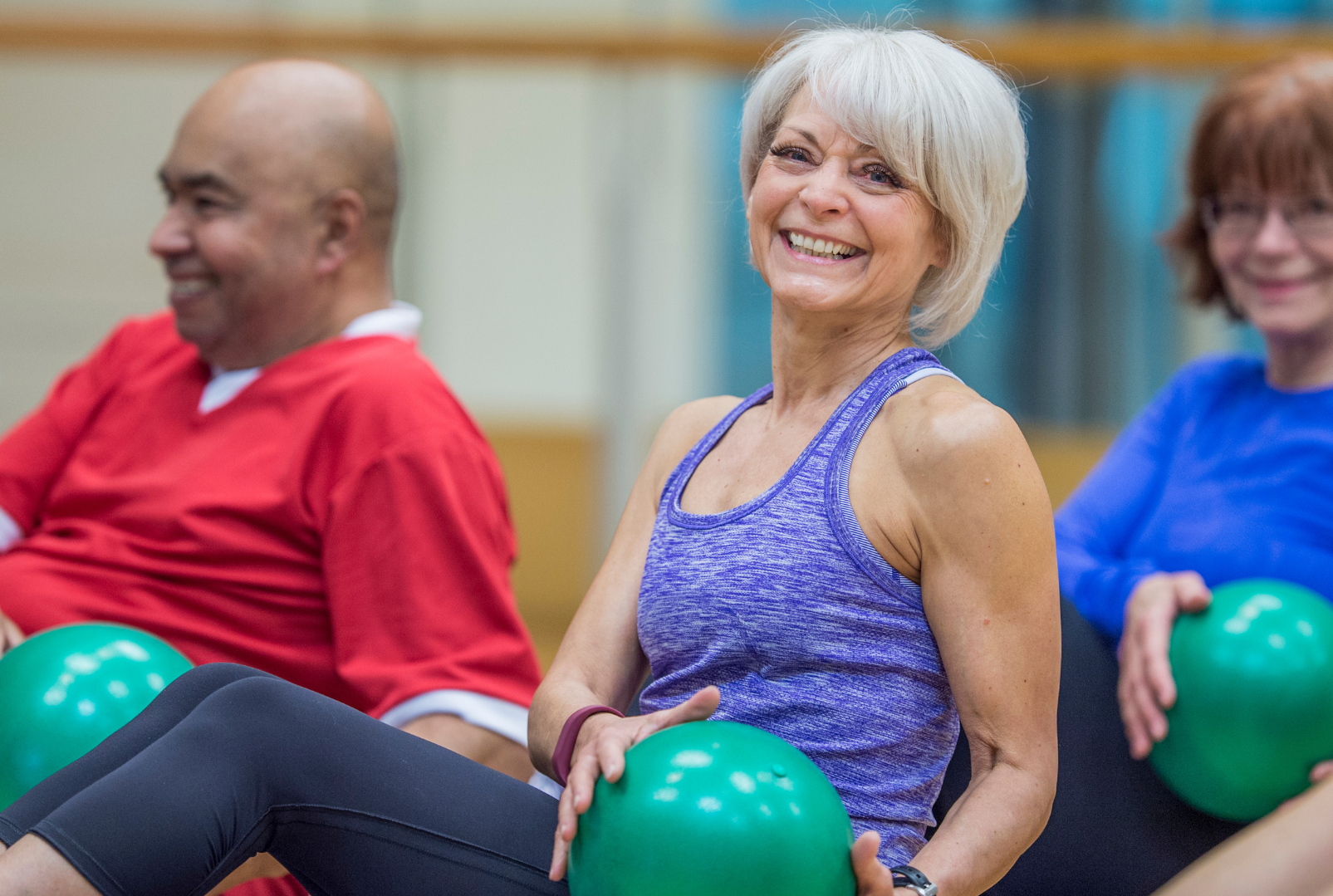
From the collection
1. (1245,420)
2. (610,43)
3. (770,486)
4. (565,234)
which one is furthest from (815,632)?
(565,234)

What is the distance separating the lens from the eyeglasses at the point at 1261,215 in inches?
74.7

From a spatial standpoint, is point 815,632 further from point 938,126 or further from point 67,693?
point 67,693

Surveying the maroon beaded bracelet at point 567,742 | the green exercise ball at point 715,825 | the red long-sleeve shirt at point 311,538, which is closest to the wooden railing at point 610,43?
the red long-sleeve shirt at point 311,538

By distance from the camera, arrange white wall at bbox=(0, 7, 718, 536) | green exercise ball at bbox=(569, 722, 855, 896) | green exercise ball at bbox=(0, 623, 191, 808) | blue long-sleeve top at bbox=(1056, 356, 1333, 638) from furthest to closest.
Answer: white wall at bbox=(0, 7, 718, 536) → blue long-sleeve top at bbox=(1056, 356, 1333, 638) → green exercise ball at bbox=(0, 623, 191, 808) → green exercise ball at bbox=(569, 722, 855, 896)

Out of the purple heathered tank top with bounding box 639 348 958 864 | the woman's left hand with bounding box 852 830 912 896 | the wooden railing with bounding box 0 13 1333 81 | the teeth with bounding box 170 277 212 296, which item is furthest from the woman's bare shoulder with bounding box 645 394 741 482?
the wooden railing with bounding box 0 13 1333 81

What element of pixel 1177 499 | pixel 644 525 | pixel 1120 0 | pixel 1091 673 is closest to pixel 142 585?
pixel 644 525

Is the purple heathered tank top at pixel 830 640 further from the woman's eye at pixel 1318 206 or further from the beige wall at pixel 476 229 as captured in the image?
the beige wall at pixel 476 229

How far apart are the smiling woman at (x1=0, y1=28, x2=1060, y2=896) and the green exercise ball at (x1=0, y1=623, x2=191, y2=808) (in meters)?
0.21

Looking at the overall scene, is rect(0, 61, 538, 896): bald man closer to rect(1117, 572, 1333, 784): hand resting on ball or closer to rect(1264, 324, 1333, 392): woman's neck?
rect(1117, 572, 1333, 784): hand resting on ball

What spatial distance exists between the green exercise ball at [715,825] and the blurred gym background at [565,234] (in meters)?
2.94

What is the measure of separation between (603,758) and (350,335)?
895 millimetres

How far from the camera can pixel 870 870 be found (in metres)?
1.10

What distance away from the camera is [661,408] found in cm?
461

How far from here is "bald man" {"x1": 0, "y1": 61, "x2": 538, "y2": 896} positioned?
1.62m
